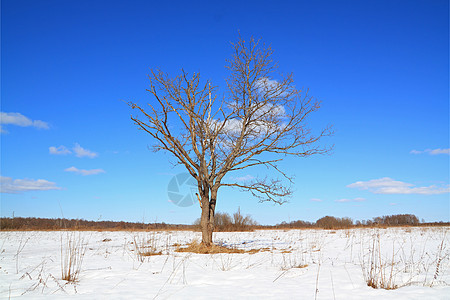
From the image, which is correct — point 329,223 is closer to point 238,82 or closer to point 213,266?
point 238,82

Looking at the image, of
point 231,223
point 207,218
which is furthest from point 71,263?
point 231,223

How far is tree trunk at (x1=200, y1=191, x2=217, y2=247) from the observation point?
9547 millimetres

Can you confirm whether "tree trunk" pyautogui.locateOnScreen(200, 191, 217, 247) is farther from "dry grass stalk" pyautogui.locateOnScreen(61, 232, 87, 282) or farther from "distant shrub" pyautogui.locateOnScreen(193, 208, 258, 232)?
"distant shrub" pyautogui.locateOnScreen(193, 208, 258, 232)

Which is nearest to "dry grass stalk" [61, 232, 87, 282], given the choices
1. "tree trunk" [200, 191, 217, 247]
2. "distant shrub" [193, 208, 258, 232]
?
"tree trunk" [200, 191, 217, 247]

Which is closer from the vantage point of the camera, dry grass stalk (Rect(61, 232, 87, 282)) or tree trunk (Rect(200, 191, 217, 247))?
dry grass stalk (Rect(61, 232, 87, 282))

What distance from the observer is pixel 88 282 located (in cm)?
430

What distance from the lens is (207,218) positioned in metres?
9.62

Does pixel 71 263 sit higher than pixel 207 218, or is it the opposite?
pixel 207 218

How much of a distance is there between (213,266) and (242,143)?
204 inches

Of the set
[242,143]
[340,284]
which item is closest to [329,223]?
[242,143]

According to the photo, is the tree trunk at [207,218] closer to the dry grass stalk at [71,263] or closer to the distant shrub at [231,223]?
the dry grass stalk at [71,263]

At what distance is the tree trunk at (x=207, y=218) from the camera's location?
955 cm

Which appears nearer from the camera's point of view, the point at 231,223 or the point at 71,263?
the point at 71,263

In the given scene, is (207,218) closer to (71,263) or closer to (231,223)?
(71,263)
